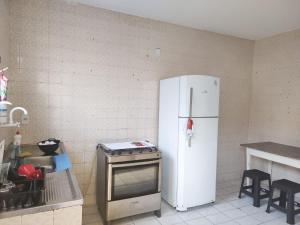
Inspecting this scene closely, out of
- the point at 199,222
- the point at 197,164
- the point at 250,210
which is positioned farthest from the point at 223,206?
the point at 197,164

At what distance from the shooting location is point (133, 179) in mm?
2514

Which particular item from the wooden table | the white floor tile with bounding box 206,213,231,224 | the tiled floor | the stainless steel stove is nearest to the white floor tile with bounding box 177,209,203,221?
the tiled floor

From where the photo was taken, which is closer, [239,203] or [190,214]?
[190,214]

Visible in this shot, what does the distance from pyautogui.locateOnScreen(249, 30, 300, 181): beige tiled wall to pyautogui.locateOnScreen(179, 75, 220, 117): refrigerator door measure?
57.4 inches

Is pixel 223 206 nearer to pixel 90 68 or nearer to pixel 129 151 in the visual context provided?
Result: pixel 129 151

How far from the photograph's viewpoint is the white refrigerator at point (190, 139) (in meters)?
2.67

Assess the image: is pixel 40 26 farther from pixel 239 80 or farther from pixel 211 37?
pixel 239 80

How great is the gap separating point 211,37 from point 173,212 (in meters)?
2.78

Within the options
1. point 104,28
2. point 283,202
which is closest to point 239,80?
point 283,202

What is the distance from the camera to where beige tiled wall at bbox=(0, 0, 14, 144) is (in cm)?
195

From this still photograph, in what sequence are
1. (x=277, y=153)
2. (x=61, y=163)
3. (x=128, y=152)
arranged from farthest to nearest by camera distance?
(x=277, y=153), (x=128, y=152), (x=61, y=163)

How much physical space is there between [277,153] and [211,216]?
48.2 inches

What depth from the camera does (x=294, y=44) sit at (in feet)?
11.0

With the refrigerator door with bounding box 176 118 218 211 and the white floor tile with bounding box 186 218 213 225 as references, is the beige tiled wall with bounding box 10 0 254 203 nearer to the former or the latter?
the refrigerator door with bounding box 176 118 218 211
